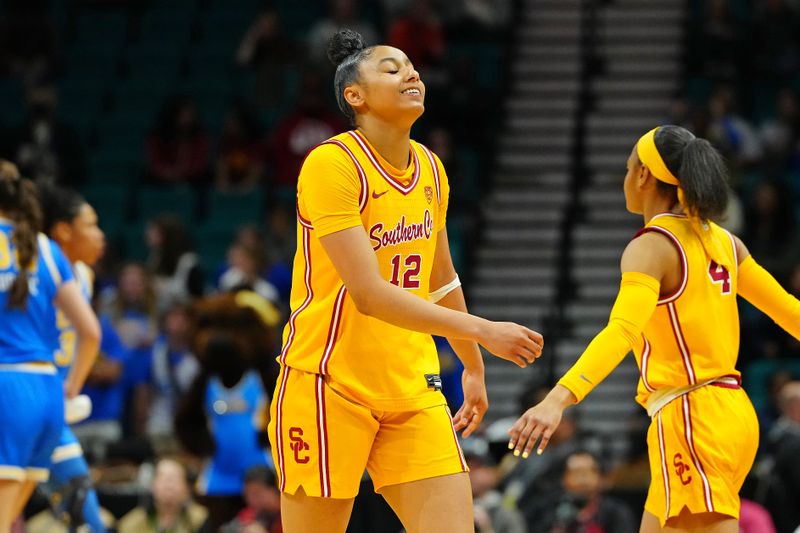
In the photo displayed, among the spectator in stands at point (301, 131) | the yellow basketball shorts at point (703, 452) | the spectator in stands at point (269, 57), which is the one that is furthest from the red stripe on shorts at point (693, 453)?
the spectator in stands at point (269, 57)

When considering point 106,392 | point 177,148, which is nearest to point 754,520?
point 106,392

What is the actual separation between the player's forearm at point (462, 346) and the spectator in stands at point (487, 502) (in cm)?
356

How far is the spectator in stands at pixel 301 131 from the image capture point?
1334 cm

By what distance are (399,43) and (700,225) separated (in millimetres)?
9007

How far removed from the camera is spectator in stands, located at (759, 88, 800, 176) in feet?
42.5

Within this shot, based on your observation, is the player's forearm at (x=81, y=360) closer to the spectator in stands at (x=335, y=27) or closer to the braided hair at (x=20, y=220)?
the braided hair at (x=20, y=220)

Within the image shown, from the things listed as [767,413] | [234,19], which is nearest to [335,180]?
[767,413]

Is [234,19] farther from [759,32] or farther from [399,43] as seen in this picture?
[759,32]

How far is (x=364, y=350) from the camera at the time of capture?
4.70 m

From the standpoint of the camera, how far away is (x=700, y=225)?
16.5ft

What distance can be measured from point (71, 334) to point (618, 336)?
3.71 meters

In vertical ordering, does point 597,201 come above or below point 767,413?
above

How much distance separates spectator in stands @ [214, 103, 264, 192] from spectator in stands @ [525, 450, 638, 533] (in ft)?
19.2

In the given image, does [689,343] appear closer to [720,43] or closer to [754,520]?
[754,520]
